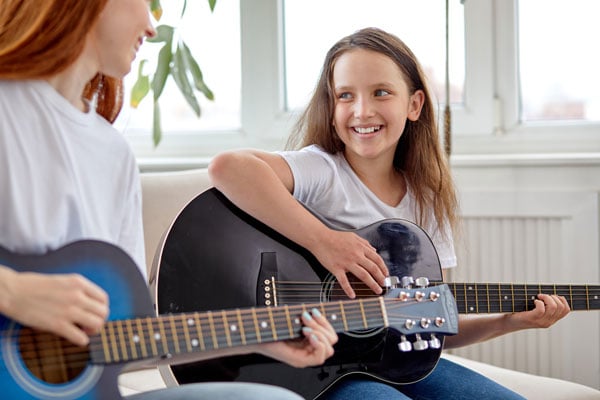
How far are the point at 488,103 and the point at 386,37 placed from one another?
0.99m

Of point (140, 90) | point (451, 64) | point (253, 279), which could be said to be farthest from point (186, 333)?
point (451, 64)

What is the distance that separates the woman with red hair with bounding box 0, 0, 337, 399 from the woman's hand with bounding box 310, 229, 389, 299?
0.42 metres

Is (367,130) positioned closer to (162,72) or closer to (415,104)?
(415,104)

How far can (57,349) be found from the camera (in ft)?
3.07

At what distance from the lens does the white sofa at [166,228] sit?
179cm

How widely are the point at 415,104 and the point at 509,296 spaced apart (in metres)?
0.44

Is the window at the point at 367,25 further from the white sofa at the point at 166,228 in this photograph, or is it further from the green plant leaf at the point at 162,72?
the white sofa at the point at 166,228

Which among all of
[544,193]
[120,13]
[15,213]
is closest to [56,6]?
[120,13]

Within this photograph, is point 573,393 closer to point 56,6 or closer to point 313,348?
point 313,348

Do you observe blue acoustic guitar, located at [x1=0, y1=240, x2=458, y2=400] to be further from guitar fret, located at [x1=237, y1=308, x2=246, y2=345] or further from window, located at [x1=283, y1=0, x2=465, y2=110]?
window, located at [x1=283, y1=0, x2=465, y2=110]

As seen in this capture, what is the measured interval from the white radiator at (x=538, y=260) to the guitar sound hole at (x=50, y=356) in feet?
5.32

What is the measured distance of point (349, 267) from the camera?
147 cm

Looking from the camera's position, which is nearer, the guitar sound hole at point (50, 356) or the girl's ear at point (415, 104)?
the guitar sound hole at point (50, 356)

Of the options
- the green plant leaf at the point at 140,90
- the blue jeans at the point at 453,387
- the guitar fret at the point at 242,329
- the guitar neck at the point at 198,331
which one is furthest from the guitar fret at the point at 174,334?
the green plant leaf at the point at 140,90
